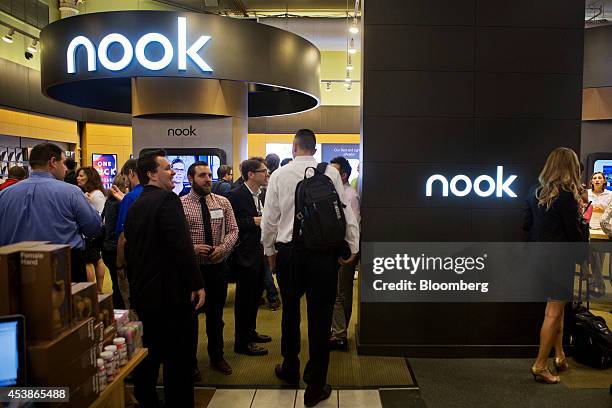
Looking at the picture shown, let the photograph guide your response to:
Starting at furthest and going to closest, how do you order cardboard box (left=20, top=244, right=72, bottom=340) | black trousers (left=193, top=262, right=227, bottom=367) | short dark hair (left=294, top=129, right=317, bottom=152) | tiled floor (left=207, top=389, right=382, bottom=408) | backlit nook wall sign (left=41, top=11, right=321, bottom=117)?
backlit nook wall sign (left=41, top=11, right=321, bottom=117) < black trousers (left=193, top=262, right=227, bottom=367) < short dark hair (left=294, top=129, right=317, bottom=152) < tiled floor (left=207, top=389, right=382, bottom=408) < cardboard box (left=20, top=244, right=72, bottom=340)

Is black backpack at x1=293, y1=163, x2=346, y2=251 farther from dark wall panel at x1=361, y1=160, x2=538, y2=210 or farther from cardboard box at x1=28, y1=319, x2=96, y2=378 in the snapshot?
cardboard box at x1=28, y1=319, x2=96, y2=378

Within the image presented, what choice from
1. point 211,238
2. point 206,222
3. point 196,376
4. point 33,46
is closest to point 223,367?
point 196,376

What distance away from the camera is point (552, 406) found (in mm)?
2959

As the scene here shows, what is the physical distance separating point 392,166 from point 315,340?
→ 1.48 metres

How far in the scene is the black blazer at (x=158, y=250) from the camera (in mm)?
2404

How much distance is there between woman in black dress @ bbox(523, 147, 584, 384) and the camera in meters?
3.15

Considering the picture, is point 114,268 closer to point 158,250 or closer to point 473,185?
point 158,250

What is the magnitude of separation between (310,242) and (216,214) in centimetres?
80

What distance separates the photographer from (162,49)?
5570 millimetres

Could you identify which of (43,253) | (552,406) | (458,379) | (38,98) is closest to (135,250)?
(43,253)

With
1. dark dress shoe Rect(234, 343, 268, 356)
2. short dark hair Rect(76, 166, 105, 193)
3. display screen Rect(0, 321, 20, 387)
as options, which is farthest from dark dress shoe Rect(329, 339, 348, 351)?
short dark hair Rect(76, 166, 105, 193)

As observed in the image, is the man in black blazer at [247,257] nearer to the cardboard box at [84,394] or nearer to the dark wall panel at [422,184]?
the dark wall panel at [422,184]

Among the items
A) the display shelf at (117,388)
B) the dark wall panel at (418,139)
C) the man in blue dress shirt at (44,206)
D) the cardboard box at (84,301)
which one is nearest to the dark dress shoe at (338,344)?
the dark wall panel at (418,139)

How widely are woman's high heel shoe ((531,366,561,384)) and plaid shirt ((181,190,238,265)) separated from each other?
2.30 m
